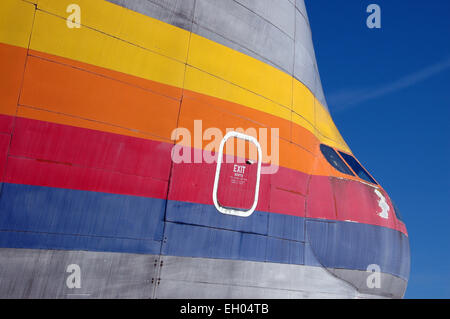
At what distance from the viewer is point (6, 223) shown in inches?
176

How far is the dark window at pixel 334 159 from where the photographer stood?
8.27 m

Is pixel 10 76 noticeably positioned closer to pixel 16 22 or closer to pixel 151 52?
pixel 16 22

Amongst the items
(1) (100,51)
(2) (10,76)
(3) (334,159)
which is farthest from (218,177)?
(3) (334,159)

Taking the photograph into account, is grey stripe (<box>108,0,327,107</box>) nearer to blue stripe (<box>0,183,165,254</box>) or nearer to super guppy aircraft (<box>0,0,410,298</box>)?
super guppy aircraft (<box>0,0,410,298</box>)

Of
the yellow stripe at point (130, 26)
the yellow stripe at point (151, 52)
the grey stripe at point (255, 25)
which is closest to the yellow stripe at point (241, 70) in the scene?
the yellow stripe at point (151, 52)

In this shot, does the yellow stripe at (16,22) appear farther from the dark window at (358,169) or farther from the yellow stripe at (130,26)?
the dark window at (358,169)

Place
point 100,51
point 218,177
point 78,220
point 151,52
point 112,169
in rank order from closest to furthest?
point 78,220, point 112,169, point 100,51, point 151,52, point 218,177

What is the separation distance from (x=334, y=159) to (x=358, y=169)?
2.57ft

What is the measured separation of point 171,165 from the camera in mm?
5707

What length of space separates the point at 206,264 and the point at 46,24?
12.5ft

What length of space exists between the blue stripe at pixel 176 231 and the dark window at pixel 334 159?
126 cm

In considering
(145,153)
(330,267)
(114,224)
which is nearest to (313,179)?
(330,267)

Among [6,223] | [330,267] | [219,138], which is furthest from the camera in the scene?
[330,267]
